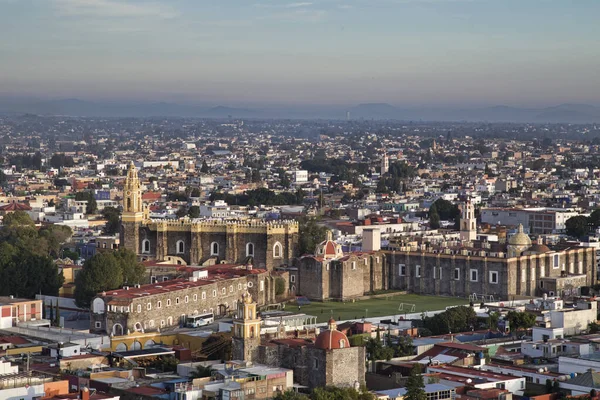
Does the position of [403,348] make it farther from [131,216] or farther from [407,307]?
[131,216]

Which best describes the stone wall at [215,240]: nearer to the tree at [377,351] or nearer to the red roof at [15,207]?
the tree at [377,351]

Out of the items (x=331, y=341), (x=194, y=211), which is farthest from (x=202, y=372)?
(x=194, y=211)

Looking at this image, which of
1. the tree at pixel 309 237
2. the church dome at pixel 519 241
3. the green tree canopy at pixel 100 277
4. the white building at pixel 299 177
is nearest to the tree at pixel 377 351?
the green tree canopy at pixel 100 277

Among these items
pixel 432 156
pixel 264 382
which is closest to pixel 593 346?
pixel 264 382

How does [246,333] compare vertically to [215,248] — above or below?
above

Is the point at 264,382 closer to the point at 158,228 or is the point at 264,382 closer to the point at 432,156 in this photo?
the point at 158,228

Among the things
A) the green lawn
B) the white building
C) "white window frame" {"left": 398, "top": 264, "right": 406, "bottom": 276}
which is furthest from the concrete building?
the white building
